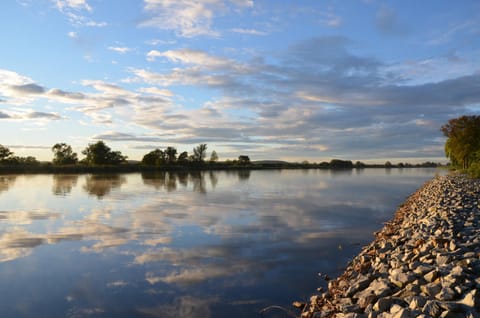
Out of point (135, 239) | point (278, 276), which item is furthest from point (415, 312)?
point (135, 239)

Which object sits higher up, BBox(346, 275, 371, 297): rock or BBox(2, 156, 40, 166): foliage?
BBox(2, 156, 40, 166): foliage

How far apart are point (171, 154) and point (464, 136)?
92690mm

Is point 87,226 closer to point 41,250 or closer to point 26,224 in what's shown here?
point 26,224

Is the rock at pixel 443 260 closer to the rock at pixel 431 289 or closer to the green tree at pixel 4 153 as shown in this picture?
the rock at pixel 431 289

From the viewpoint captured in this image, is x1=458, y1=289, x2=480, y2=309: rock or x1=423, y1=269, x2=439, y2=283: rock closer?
x1=458, y1=289, x2=480, y2=309: rock

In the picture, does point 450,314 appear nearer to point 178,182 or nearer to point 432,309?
point 432,309

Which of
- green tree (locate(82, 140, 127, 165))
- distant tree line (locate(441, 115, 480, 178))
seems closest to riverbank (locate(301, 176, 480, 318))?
distant tree line (locate(441, 115, 480, 178))

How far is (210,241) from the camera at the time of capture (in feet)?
38.7

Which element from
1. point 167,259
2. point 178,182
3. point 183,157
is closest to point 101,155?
point 183,157

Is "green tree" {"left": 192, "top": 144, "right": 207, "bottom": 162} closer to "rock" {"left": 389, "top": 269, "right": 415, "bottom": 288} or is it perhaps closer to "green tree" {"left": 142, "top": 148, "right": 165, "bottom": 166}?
"green tree" {"left": 142, "top": 148, "right": 165, "bottom": 166}

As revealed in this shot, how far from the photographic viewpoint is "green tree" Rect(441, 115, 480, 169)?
51188 millimetres

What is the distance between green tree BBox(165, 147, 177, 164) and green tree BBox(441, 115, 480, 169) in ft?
287

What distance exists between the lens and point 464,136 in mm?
52344

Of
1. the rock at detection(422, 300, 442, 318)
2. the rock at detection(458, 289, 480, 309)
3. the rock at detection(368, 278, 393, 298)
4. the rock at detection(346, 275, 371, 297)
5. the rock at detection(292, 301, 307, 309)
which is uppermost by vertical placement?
the rock at detection(458, 289, 480, 309)
